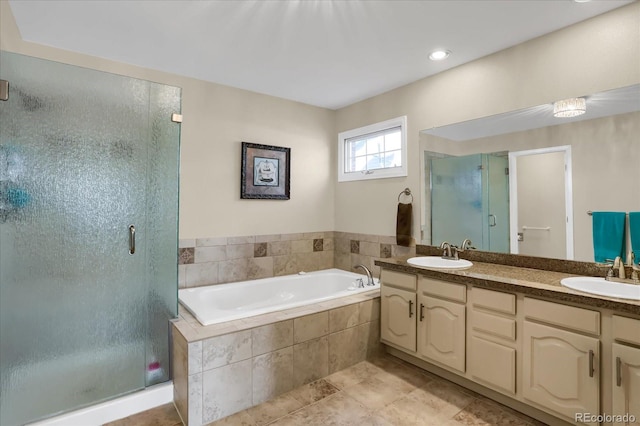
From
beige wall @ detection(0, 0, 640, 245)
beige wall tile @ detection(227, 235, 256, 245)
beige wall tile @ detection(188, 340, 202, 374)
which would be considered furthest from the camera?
beige wall tile @ detection(227, 235, 256, 245)

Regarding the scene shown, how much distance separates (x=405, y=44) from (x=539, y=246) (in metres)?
1.77

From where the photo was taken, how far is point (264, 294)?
328cm

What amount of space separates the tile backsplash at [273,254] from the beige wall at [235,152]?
0.11m

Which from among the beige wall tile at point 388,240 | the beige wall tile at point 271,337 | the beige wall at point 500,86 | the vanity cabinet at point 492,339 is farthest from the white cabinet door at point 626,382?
the beige wall tile at point 388,240

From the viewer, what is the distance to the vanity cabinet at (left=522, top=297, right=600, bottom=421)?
5.33 ft

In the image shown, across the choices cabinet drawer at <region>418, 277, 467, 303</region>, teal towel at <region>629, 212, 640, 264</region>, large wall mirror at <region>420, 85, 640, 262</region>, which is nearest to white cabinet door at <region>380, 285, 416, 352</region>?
cabinet drawer at <region>418, 277, 467, 303</region>

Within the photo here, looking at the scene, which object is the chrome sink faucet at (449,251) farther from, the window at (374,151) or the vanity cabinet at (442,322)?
the window at (374,151)

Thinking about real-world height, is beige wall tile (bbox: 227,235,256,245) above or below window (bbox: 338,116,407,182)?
below

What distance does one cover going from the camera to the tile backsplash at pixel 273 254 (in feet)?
9.86

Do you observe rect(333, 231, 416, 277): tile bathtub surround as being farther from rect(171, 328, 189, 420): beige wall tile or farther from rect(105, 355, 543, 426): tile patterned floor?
rect(171, 328, 189, 420): beige wall tile

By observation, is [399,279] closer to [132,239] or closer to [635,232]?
[635,232]

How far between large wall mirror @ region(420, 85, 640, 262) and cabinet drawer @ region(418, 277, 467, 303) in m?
0.60

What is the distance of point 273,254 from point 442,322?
1889 millimetres

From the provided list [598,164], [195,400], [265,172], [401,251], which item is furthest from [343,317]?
[598,164]
